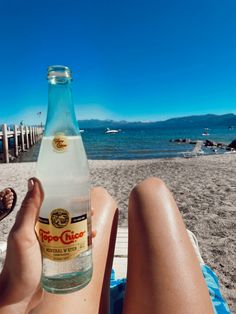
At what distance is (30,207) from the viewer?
0.93m

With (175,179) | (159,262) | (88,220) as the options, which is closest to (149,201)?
(159,262)

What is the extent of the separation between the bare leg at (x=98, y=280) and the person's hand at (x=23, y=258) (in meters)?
0.28

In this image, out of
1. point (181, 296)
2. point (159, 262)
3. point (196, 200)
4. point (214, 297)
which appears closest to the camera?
point (181, 296)

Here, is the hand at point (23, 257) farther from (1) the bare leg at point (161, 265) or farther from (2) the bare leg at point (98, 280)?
(1) the bare leg at point (161, 265)

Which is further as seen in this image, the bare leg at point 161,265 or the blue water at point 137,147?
the blue water at point 137,147

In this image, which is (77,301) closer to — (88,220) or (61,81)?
(88,220)

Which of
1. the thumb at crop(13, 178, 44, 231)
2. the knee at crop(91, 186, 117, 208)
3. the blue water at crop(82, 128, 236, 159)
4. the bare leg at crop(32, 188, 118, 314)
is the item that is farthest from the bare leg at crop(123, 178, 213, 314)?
the blue water at crop(82, 128, 236, 159)

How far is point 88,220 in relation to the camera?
1.05 m

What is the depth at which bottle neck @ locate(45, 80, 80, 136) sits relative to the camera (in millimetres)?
1023

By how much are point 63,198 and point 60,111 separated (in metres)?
0.29

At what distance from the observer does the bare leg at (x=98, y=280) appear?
1284 mm

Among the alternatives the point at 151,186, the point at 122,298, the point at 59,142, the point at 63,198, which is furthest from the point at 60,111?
the point at 122,298

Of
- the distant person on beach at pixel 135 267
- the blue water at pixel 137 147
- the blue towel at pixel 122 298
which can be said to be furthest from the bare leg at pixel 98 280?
the blue water at pixel 137 147

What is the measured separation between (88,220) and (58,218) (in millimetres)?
127
